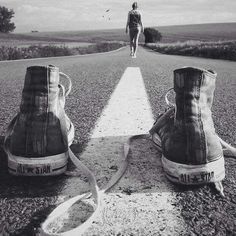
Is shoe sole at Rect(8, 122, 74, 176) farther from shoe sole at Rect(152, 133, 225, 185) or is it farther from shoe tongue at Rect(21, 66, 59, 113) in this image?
shoe sole at Rect(152, 133, 225, 185)

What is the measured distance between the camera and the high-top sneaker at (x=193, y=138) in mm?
1423

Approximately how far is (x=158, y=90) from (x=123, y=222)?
2865 mm

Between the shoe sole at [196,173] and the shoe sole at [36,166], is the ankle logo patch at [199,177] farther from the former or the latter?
the shoe sole at [36,166]

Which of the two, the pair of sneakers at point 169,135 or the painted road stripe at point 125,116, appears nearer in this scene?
the pair of sneakers at point 169,135

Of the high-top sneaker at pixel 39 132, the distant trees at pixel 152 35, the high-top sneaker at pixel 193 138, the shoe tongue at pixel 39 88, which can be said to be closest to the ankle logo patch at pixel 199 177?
the high-top sneaker at pixel 193 138

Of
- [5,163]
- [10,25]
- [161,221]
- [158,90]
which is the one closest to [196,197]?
[161,221]

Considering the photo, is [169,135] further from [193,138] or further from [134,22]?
[134,22]

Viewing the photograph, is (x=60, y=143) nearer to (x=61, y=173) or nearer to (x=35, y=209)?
(x=61, y=173)

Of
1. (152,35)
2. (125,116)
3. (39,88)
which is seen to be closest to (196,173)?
(39,88)

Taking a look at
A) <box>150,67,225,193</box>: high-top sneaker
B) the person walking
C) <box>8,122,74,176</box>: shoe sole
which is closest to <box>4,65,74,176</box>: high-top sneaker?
<box>8,122,74,176</box>: shoe sole

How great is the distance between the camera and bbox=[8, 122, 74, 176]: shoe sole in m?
1.48

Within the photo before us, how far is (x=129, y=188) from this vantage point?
54.3 inches

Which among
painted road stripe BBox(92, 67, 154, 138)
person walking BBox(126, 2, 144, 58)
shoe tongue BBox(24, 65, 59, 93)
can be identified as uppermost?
person walking BBox(126, 2, 144, 58)

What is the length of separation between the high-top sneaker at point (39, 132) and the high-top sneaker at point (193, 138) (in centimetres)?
52
